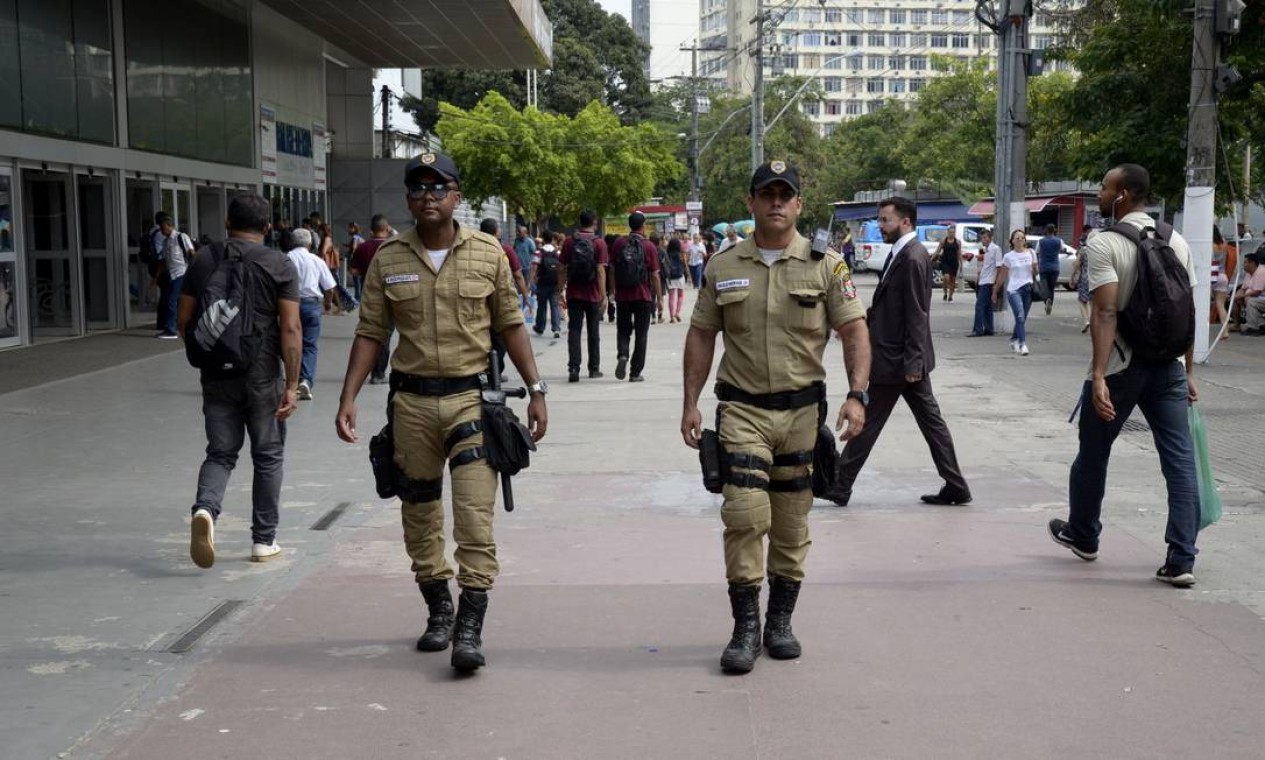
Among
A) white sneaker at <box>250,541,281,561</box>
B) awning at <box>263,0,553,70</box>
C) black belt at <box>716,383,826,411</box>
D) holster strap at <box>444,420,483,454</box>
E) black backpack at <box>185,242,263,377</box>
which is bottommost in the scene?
white sneaker at <box>250,541,281,561</box>

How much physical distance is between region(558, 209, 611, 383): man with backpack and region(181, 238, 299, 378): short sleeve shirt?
837 cm

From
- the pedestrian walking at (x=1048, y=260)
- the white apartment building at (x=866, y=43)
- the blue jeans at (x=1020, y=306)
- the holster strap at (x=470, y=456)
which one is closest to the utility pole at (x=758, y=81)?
the pedestrian walking at (x=1048, y=260)

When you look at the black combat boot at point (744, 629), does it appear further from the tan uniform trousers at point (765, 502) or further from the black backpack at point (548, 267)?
the black backpack at point (548, 267)

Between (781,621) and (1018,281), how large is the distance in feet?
50.3

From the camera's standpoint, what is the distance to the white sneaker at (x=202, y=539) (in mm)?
6453

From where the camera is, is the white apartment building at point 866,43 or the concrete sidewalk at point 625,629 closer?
the concrete sidewalk at point 625,629

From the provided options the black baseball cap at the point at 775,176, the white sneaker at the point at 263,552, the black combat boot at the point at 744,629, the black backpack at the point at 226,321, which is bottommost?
the white sneaker at the point at 263,552

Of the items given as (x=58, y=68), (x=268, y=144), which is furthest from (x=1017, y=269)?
(x=268, y=144)

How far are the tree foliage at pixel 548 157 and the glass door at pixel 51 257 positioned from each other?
31612 mm

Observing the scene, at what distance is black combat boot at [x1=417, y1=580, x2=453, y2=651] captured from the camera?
212 inches

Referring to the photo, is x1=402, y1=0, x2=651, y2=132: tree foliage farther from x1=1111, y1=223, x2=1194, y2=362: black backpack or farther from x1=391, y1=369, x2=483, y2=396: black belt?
x1=391, y1=369, x2=483, y2=396: black belt

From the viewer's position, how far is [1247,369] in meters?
16.3

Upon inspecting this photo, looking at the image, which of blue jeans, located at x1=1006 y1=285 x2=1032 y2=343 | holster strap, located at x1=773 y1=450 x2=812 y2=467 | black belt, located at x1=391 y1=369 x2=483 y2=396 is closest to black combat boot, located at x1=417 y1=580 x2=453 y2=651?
black belt, located at x1=391 y1=369 x2=483 y2=396

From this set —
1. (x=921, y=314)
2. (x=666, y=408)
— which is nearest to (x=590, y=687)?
(x=921, y=314)
